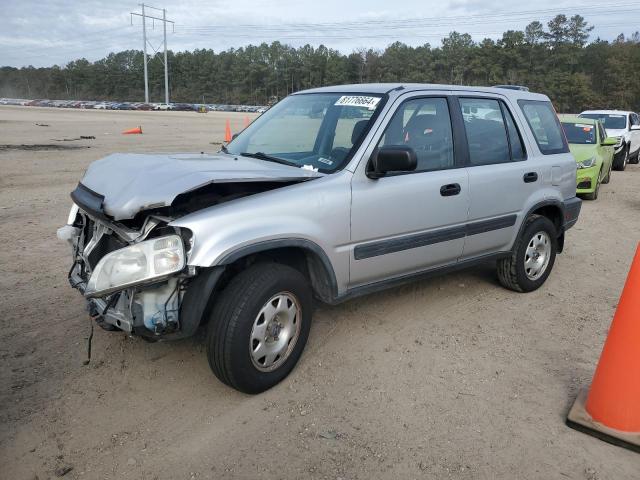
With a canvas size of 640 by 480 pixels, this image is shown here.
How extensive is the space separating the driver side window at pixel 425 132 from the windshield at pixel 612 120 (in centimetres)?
1438

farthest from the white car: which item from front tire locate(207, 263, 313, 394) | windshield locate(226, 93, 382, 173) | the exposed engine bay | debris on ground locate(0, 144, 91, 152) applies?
debris on ground locate(0, 144, 91, 152)

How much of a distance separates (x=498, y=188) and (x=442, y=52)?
294 feet

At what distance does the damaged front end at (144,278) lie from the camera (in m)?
2.86

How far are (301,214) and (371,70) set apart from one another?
314 feet

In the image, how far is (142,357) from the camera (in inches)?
148

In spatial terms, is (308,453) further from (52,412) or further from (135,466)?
(52,412)

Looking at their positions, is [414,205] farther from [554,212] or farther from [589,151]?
[589,151]

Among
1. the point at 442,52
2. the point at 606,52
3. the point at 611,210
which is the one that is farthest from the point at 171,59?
the point at 611,210

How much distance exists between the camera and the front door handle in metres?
4.08

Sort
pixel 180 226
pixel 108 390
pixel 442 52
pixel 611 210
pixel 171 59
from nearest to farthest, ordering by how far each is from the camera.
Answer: pixel 180 226, pixel 108 390, pixel 611 210, pixel 442 52, pixel 171 59

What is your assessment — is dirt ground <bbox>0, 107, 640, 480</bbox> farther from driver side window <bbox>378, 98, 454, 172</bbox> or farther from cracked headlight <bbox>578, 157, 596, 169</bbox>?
cracked headlight <bbox>578, 157, 596, 169</bbox>

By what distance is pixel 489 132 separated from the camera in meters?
4.64

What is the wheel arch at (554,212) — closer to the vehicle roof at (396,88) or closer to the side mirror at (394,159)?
the vehicle roof at (396,88)

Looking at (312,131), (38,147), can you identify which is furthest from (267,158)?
(38,147)
